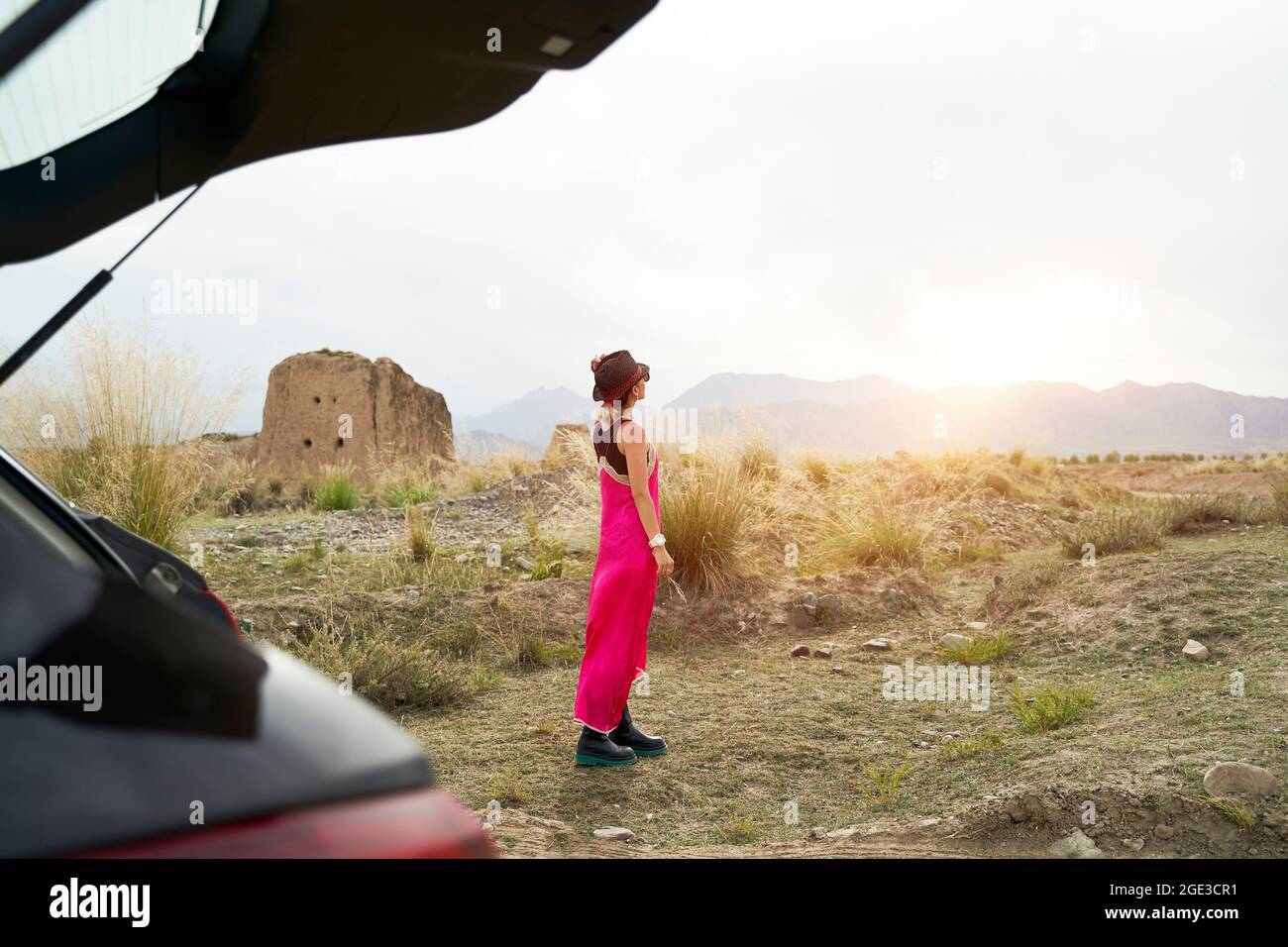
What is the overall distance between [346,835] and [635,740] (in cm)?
367

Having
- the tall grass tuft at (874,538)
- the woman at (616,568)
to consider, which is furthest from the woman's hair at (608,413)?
the tall grass tuft at (874,538)

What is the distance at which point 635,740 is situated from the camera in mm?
4191

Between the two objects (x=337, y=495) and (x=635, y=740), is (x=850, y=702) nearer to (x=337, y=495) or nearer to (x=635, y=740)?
(x=635, y=740)

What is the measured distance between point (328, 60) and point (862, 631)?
5.42 m

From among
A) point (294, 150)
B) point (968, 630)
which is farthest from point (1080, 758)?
point (294, 150)

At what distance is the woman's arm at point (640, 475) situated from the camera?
387 cm

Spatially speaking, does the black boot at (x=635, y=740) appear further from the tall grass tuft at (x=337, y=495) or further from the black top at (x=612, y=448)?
the tall grass tuft at (x=337, y=495)

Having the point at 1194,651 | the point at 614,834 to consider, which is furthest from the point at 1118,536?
the point at 614,834

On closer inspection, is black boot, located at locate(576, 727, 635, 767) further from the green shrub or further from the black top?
the green shrub

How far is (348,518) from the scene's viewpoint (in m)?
11.3

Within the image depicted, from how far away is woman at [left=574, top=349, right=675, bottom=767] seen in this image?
395cm

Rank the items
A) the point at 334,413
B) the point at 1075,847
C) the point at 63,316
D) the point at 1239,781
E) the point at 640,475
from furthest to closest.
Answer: the point at 334,413 → the point at 640,475 → the point at 1239,781 → the point at 1075,847 → the point at 63,316

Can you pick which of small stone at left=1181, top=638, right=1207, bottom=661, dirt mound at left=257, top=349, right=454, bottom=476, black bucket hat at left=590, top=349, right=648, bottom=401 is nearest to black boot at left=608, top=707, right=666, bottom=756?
black bucket hat at left=590, top=349, right=648, bottom=401
